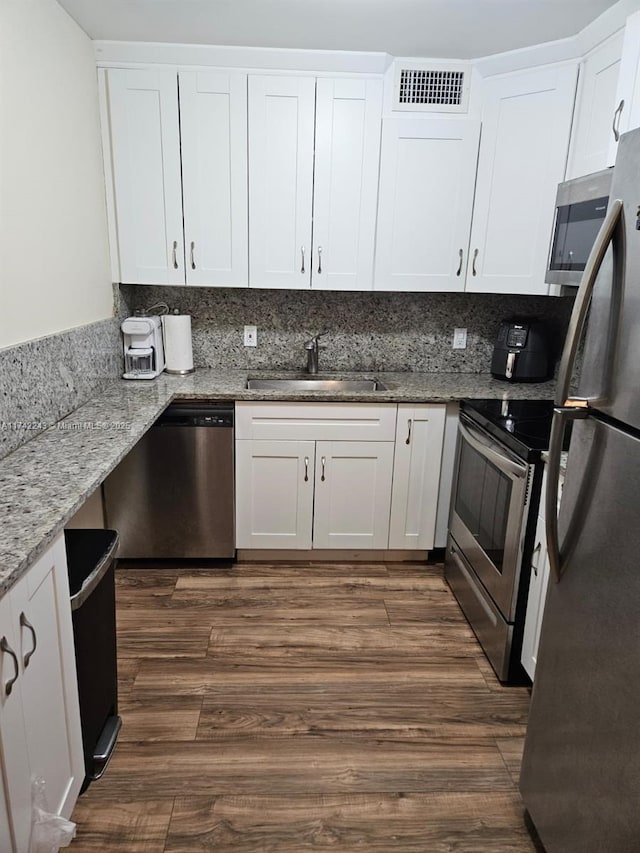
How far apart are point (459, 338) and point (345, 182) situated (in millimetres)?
1099

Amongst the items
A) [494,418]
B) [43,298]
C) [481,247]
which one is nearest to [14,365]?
[43,298]

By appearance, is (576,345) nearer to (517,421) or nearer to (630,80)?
(517,421)

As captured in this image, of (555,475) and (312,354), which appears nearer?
(555,475)

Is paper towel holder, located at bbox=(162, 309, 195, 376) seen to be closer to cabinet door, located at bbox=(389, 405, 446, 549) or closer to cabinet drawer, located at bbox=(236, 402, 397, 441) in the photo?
cabinet drawer, located at bbox=(236, 402, 397, 441)

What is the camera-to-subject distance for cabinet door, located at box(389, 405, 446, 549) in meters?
2.78

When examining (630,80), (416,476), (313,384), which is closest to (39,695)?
(416,476)

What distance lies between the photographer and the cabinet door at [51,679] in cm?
118

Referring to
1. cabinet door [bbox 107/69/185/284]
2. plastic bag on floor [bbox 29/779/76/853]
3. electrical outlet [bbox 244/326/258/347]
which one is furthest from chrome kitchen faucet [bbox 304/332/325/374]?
plastic bag on floor [bbox 29/779/76/853]

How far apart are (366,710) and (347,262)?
2040 millimetres

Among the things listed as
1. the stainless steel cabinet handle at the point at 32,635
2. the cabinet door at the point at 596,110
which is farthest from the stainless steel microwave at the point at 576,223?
the stainless steel cabinet handle at the point at 32,635

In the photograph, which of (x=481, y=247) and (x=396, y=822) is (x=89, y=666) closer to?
(x=396, y=822)

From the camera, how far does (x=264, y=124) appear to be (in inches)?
104

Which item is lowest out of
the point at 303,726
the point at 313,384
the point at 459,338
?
the point at 303,726

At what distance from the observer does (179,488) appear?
109 inches
